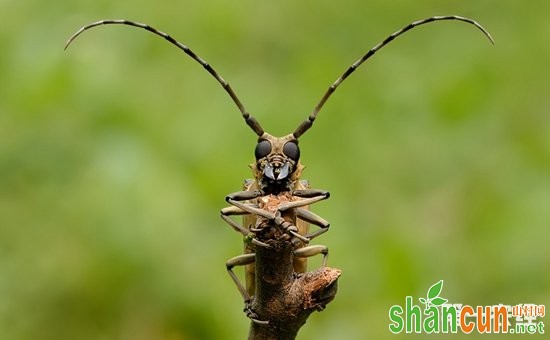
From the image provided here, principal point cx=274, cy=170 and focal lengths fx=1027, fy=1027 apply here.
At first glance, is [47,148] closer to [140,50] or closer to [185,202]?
[185,202]

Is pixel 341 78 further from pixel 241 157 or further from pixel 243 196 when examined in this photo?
pixel 241 157

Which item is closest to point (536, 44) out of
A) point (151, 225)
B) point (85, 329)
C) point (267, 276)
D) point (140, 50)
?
point (140, 50)

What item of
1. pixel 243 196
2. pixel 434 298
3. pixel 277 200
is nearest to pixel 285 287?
pixel 277 200

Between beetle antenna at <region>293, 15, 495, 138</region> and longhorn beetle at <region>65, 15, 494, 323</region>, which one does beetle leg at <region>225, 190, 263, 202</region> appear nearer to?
longhorn beetle at <region>65, 15, 494, 323</region>

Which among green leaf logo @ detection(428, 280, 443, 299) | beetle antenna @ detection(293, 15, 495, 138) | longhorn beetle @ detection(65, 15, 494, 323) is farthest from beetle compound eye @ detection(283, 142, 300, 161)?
green leaf logo @ detection(428, 280, 443, 299)

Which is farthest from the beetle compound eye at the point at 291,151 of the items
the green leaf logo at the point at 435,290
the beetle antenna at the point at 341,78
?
the green leaf logo at the point at 435,290
